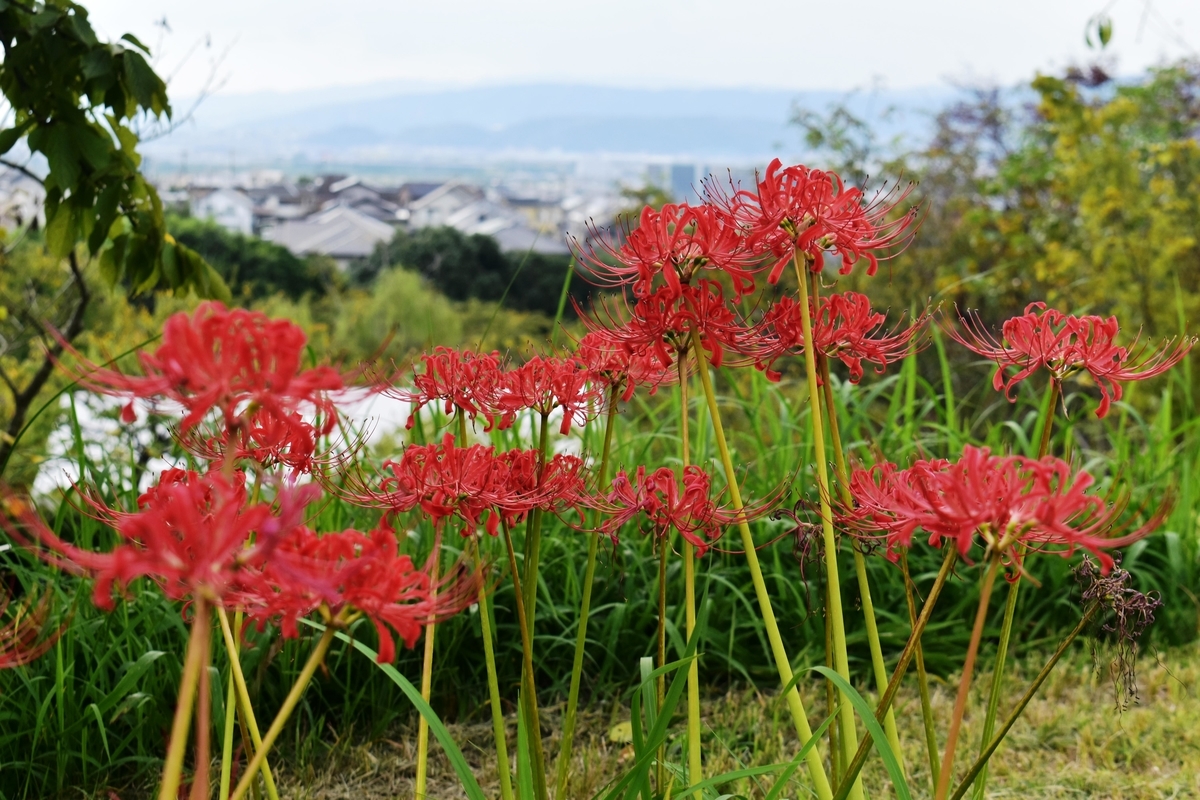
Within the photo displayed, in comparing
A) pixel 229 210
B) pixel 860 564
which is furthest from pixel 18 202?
→ pixel 229 210

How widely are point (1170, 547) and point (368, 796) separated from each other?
2.30 meters

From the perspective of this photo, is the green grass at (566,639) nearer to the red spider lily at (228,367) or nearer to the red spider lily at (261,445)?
the red spider lily at (261,445)

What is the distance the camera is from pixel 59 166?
197 centimetres

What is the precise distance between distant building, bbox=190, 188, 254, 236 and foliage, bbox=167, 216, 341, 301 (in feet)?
4.55

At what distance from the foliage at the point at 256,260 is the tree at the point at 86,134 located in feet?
62.2

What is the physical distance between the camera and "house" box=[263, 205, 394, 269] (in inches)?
1015

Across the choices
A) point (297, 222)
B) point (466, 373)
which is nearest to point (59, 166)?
point (466, 373)

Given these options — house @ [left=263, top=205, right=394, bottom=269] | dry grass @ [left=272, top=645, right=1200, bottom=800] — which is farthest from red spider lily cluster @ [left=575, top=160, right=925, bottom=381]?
house @ [left=263, top=205, right=394, bottom=269]

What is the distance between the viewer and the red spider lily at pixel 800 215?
126cm

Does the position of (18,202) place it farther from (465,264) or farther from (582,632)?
(465,264)

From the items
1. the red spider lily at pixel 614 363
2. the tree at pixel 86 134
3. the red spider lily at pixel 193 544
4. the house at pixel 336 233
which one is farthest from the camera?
the house at pixel 336 233

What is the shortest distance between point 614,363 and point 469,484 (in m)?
0.32

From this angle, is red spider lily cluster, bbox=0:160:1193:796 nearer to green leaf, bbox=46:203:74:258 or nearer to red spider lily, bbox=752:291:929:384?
red spider lily, bbox=752:291:929:384

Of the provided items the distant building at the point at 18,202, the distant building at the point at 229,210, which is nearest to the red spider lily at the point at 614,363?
the distant building at the point at 18,202
